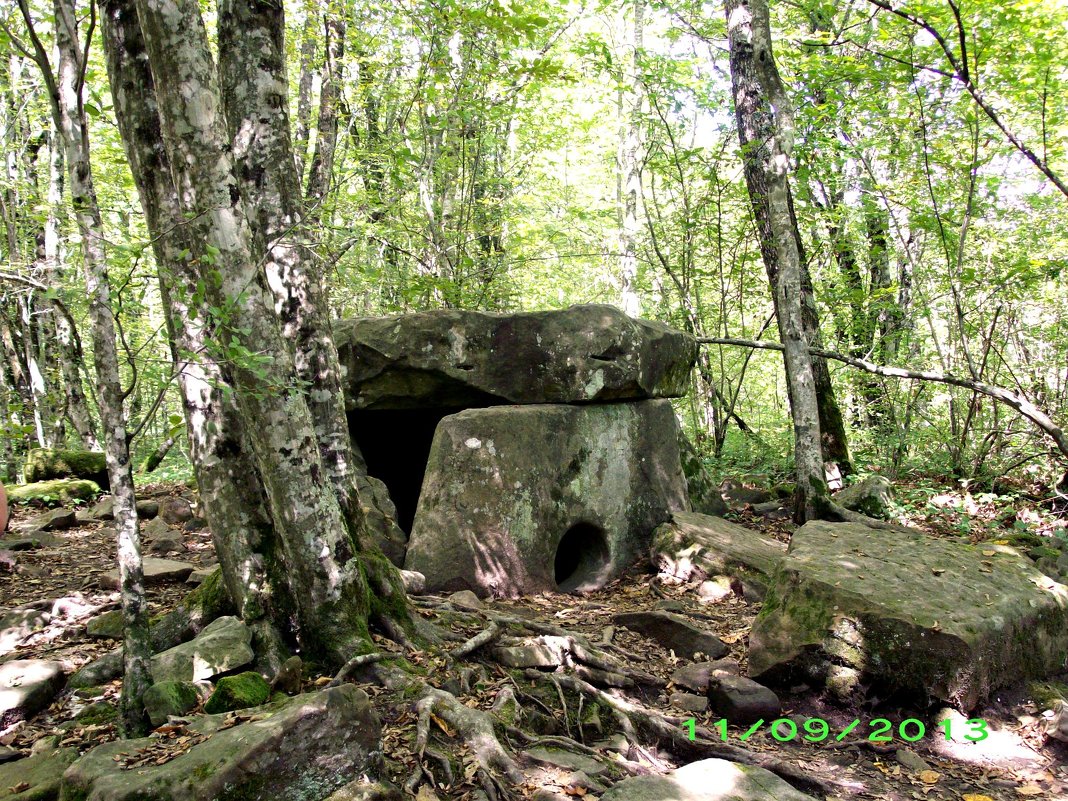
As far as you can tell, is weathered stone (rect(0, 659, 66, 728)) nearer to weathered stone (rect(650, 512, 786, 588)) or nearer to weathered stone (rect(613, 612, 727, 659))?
weathered stone (rect(613, 612, 727, 659))

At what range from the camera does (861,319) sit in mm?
10383

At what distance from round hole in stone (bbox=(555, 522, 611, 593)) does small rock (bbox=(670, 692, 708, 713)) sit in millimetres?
2201

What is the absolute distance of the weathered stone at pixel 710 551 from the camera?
6.20 meters

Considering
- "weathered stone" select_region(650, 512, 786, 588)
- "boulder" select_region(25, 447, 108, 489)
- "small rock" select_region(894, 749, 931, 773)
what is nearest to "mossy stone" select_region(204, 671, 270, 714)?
"small rock" select_region(894, 749, 931, 773)

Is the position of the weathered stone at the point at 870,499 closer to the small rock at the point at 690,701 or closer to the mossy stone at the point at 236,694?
the small rock at the point at 690,701

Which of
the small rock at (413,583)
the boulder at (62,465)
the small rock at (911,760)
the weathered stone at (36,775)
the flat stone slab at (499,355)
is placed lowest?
the small rock at (911,760)

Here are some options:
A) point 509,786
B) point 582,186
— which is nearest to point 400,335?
point 509,786

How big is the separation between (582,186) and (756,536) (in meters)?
17.7

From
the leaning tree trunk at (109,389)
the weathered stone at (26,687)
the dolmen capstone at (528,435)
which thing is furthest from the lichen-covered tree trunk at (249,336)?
the dolmen capstone at (528,435)

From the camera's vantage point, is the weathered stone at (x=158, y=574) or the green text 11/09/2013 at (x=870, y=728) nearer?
the green text 11/09/2013 at (x=870, y=728)

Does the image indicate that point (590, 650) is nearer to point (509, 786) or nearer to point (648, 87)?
point (509, 786)

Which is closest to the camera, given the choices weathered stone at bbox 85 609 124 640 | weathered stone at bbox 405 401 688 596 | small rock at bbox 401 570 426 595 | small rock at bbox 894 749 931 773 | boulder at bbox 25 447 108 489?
small rock at bbox 894 749 931 773

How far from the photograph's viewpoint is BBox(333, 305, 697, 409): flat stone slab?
6.76 m

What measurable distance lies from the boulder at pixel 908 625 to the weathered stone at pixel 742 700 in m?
0.22
